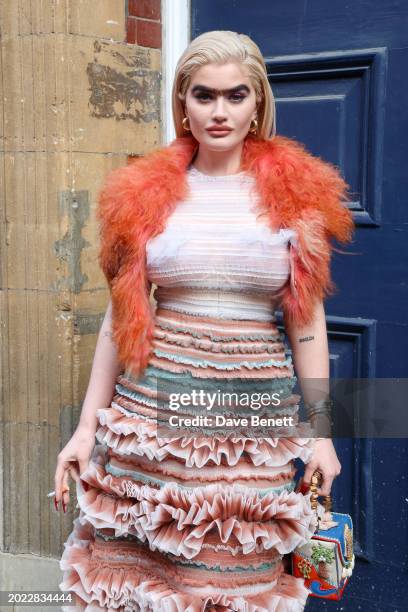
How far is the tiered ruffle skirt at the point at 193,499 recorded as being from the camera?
2.00 metres

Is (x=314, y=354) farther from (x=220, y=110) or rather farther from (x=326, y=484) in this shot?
(x=220, y=110)

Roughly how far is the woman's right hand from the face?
81cm

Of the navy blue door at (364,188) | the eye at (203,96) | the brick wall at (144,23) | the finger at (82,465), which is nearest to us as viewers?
the eye at (203,96)

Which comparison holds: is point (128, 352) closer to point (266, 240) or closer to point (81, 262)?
point (266, 240)

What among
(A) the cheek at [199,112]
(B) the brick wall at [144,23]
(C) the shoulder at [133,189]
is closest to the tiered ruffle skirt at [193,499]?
(C) the shoulder at [133,189]

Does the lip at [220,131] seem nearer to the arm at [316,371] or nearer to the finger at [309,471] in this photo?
the arm at [316,371]

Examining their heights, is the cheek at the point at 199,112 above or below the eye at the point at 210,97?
below

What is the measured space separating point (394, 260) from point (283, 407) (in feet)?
2.72

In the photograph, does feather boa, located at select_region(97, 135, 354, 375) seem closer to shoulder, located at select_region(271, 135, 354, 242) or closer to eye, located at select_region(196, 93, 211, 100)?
shoulder, located at select_region(271, 135, 354, 242)

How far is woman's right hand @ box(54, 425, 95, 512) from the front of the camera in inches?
87.8

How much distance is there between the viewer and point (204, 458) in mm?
2010

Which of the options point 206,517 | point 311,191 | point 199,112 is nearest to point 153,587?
point 206,517

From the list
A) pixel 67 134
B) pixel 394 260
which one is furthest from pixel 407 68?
pixel 67 134

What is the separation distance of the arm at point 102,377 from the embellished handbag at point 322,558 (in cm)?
56
